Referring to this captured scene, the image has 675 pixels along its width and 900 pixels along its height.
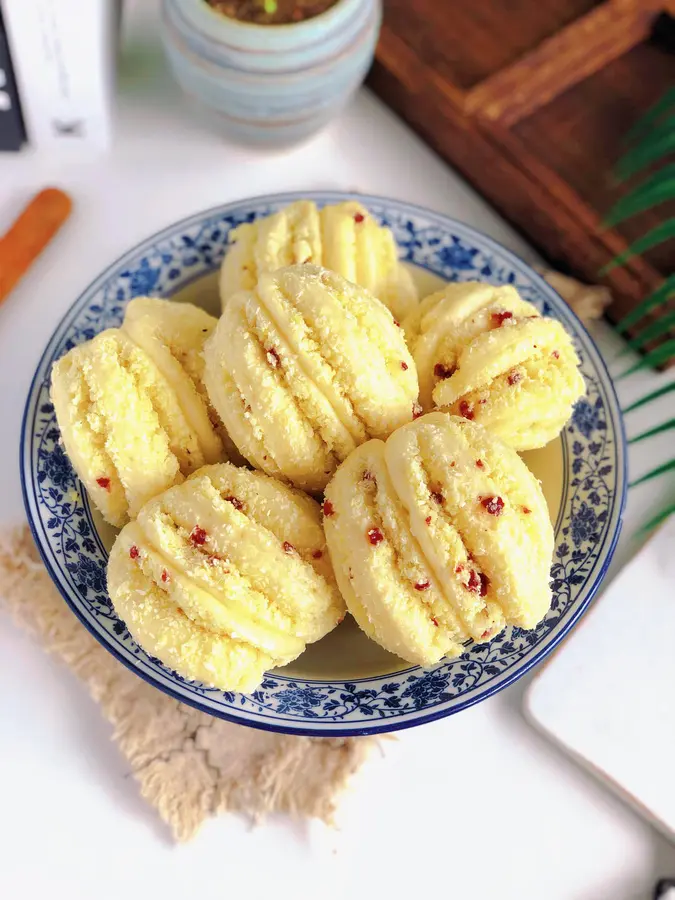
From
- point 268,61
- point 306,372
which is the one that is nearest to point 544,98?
point 268,61

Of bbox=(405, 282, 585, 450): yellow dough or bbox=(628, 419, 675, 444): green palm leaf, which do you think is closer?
bbox=(405, 282, 585, 450): yellow dough

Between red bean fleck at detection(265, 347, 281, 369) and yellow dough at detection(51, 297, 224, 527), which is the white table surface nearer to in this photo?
yellow dough at detection(51, 297, 224, 527)

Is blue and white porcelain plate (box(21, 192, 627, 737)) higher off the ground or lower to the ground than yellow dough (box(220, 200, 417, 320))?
lower

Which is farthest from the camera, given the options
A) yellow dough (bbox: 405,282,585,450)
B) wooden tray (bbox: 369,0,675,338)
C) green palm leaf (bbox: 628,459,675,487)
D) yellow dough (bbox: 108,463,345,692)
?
wooden tray (bbox: 369,0,675,338)

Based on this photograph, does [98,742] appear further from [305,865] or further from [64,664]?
[305,865]

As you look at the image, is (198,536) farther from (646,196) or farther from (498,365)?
(646,196)

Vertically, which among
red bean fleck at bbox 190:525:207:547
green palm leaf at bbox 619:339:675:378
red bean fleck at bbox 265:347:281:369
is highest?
red bean fleck at bbox 265:347:281:369

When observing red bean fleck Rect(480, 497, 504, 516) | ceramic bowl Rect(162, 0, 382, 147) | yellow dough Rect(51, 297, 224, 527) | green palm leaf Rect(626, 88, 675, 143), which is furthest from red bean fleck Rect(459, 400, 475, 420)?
green palm leaf Rect(626, 88, 675, 143)
